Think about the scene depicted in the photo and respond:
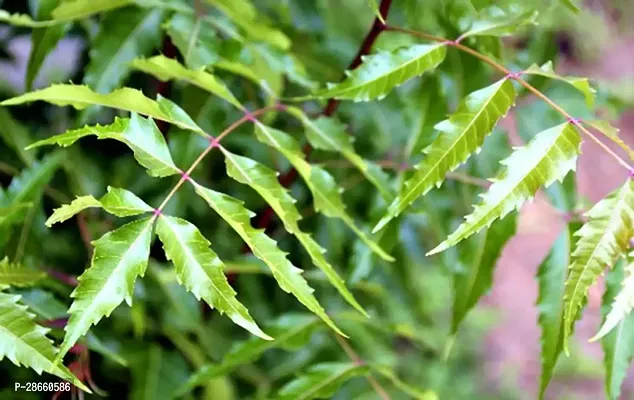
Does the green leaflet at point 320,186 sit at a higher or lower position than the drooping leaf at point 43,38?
lower

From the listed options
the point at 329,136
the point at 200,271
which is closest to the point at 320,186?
the point at 329,136

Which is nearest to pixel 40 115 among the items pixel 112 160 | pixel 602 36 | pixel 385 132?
pixel 112 160

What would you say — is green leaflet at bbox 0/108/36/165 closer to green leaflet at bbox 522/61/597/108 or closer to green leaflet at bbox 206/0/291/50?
green leaflet at bbox 206/0/291/50

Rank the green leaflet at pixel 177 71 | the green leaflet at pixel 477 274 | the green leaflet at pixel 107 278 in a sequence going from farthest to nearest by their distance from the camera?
the green leaflet at pixel 477 274 < the green leaflet at pixel 177 71 < the green leaflet at pixel 107 278

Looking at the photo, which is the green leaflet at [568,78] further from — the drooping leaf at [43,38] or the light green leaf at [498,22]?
the drooping leaf at [43,38]

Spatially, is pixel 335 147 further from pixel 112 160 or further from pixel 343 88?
pixel 112 160

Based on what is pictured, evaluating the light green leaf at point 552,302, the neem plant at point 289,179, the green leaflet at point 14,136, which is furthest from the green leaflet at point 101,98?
the light green leaf at point 552,302

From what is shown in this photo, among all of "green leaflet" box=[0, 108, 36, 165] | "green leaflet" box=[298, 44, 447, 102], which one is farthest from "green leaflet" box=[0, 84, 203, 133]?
"green leaflet" box=[0, 108, 36, 165]
